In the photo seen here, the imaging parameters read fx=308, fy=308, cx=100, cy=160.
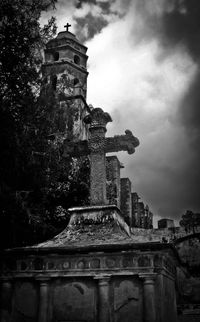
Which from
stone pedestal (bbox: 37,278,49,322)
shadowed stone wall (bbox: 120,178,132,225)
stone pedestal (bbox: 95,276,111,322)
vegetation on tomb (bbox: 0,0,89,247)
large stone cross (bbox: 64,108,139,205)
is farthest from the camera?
shadowed stone wall (bbox: 120,178,132,225)

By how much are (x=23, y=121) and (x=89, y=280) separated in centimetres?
415

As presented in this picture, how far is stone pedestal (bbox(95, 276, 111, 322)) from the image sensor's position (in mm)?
5867

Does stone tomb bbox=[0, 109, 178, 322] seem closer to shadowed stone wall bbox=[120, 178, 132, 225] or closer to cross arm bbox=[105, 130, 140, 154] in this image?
cross arm bbox=[105, 130, 140, 154]

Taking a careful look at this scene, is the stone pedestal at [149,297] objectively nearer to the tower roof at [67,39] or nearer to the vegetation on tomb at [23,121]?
the vegetation on tomb at [23,121]

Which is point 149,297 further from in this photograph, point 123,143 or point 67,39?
point 67,39

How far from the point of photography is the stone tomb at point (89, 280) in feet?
19.4

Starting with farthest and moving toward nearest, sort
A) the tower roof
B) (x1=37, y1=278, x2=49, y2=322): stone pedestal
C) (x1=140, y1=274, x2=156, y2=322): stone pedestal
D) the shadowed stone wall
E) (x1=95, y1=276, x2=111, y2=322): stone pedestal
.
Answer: the tower roof < the shadowed stone wall < (x1=37, y1=278, x2=49, y2=322): stone pedestal < (x1=95, y1=276, x2=111, y2=322): stone pedestal < (x1=140, y1=274, x2=156, y2=322): stone pedestal

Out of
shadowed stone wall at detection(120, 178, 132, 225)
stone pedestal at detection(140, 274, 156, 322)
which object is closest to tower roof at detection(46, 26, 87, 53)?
shadowed stone wall at detection(120, 178, 132, 225)

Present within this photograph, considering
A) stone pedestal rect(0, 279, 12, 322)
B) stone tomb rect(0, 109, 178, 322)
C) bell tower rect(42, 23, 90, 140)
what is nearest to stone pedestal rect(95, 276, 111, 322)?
stone tomb rect(0, 109, 178, 322)

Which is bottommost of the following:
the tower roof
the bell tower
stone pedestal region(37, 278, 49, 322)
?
stone pedestal region(37, 278, 49, 322)

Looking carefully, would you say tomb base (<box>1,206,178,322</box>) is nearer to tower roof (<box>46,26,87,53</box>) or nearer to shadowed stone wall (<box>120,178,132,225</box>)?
shadowed stone wall (<box>120,178,132,225</box>)

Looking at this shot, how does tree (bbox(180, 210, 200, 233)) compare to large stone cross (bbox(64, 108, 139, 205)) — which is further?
tree (bbox(180, 210, 200, 233))

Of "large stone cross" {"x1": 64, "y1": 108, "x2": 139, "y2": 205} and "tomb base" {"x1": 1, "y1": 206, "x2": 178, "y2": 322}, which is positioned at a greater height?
"large stone cross" {"x1": 64, "y1": 108, "x2": 139, "y2": 205}

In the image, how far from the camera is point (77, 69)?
2216 cm
